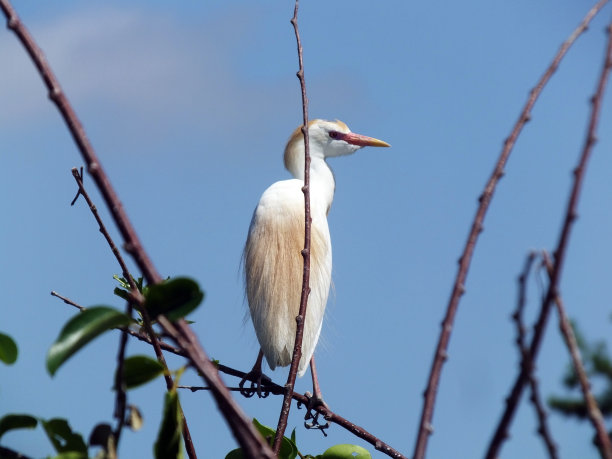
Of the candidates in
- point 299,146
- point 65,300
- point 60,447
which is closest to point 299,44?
point 65,300

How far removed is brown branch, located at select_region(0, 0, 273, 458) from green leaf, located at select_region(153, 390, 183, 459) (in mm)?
77

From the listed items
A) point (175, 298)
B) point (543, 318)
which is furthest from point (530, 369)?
point (175, 298)

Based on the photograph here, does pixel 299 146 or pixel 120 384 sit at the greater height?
pixel 299 146

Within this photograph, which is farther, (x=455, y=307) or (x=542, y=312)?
(x=455, y=307)

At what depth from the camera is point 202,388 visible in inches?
86.8

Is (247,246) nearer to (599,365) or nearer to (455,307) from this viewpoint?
(599,365)

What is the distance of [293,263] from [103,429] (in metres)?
3.31

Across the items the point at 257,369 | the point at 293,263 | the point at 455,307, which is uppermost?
the point at 293,263

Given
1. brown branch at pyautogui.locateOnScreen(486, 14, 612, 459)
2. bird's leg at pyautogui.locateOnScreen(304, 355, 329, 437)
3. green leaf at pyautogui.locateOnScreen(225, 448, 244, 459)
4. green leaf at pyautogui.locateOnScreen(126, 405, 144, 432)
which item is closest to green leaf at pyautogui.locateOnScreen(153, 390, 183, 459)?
green leaf at pyautogui.locateOnScreen(126, 405, 144, 432)

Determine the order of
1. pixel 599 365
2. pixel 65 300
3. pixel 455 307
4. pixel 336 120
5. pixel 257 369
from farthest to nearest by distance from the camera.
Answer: pixel 336 120, pixel 599 365, pixel 257 369, pixel 65 300, pixel 455 307

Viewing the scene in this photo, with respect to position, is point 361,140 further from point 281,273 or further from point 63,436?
point 63,436

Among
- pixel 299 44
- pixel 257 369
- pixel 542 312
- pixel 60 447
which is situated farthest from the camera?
pixel 257 369

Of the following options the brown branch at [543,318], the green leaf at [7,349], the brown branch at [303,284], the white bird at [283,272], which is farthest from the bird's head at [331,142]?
the brown branch at [543,318]

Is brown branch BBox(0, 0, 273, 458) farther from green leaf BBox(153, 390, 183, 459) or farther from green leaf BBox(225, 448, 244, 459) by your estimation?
green leaf BBox(225, 448, 244, 459)
